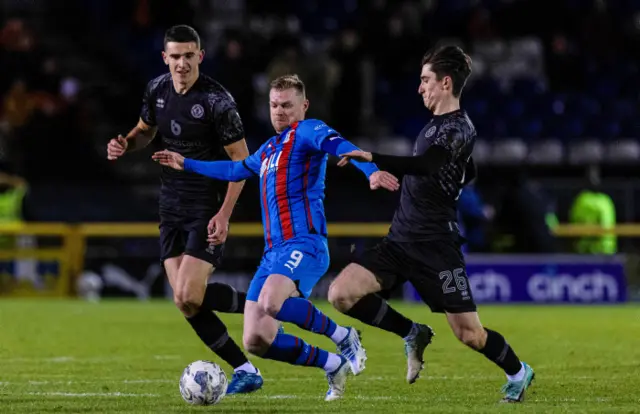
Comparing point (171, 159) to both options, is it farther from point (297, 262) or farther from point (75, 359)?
point (75, 359)

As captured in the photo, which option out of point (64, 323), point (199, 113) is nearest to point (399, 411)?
point (199, 113)

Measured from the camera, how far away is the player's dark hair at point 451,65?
7500 mm

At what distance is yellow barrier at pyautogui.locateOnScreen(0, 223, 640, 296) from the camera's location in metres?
18.5

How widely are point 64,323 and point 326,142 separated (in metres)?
7.42

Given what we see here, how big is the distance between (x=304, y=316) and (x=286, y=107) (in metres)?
1.17

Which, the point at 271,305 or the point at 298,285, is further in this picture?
the point at 298,285

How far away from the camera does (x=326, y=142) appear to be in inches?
289

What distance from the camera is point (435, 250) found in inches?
299

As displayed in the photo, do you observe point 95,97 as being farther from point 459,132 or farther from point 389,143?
point 459,132

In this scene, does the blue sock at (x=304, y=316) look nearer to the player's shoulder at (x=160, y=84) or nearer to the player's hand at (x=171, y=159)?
the player's hand at (x=171, y=159)

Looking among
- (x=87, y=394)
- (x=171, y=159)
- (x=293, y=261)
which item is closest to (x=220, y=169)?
(x=171, y=159)

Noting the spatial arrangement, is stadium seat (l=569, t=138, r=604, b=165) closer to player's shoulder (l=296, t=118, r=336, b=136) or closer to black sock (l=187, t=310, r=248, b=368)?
black sock (l=187, t=310, r=248, b=368)

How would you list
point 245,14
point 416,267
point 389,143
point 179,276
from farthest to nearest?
point 245,14, point 389,143, point 179,276, point 416,267

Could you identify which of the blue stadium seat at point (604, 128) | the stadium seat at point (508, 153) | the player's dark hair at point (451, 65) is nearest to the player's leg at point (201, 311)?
the player's dark hair at point (451, 65)
